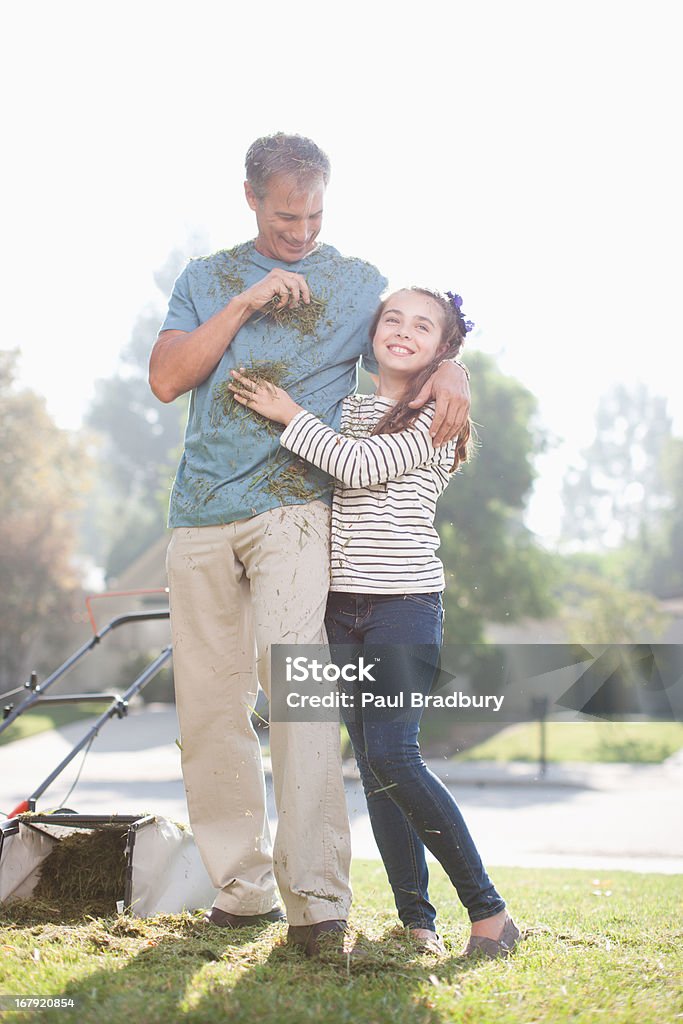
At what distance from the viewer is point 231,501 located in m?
3.19

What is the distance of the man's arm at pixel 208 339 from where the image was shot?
3188 millimetres

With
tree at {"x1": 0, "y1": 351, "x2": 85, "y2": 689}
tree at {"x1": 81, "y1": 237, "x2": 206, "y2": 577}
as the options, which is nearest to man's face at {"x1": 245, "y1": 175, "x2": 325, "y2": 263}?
tree at {"x1": 0, "y1": 351, "x2": 85, "y2": 689}

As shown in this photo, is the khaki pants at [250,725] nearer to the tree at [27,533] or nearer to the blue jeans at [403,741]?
the blue jeans at [403,741]

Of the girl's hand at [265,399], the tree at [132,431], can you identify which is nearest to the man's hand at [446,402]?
the girl's hand at [265,399]

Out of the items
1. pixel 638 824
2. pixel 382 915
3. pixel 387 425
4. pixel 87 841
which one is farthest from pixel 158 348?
pixel 638 824

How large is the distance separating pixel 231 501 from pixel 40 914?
1.39 m

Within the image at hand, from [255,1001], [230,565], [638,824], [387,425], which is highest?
[387,425]

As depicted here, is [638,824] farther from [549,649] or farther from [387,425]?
[387,425]

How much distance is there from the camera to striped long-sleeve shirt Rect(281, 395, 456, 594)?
306 centimetres

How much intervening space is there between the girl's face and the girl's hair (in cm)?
2

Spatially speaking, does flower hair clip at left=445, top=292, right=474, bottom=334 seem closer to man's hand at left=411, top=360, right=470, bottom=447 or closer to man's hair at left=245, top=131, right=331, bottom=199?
man's hand at left=411, top=360, right=470, bottom=447

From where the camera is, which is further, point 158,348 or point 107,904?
point 107,904

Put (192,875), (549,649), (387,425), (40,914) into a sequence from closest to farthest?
(387,425) → (40,914) → (192,875) → (549,649)

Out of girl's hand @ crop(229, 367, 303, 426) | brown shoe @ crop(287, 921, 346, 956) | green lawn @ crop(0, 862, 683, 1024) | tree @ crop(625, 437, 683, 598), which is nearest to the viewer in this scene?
green lawn @ crop(0, 862, 683, 1024)
